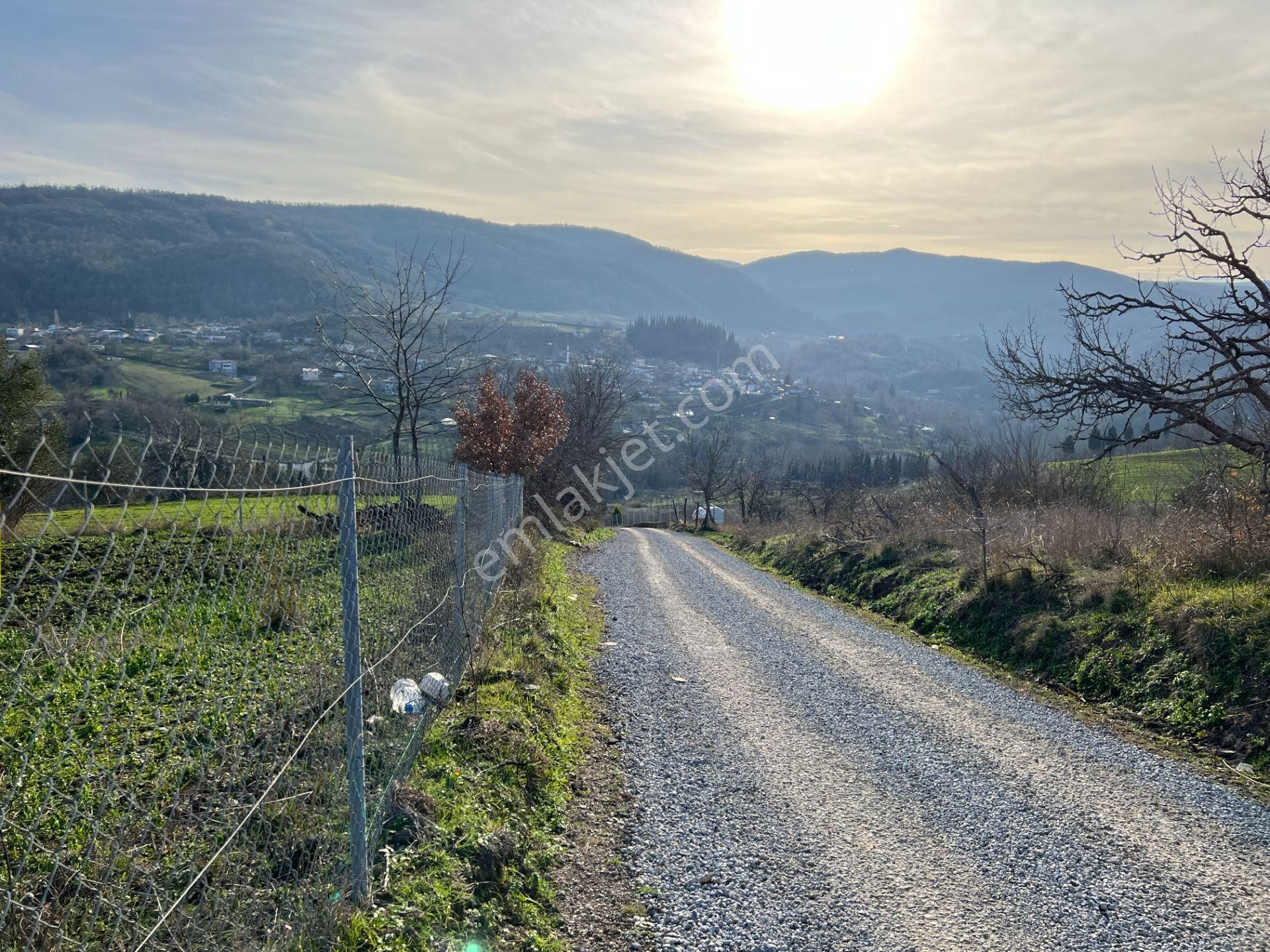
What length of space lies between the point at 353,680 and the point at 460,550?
383 cm

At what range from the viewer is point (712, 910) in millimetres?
4508

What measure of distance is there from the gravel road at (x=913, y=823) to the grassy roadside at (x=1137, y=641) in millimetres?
744

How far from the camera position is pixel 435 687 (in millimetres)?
6152

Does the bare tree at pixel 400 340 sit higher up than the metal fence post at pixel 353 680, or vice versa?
the bare tree at pixel 400 340

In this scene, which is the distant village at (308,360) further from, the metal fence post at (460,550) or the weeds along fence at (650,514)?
the metal fence post at (460,550)

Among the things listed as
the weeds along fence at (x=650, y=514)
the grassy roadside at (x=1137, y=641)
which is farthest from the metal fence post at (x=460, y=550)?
the weeds along fence at (x=650, y=514)

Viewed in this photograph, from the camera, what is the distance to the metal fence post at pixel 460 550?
293 inches

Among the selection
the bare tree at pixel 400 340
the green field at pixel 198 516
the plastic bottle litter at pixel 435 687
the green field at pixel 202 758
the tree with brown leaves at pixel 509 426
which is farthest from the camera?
the tree with brown leaves at pixel 509 426

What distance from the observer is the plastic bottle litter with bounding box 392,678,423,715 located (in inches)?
201

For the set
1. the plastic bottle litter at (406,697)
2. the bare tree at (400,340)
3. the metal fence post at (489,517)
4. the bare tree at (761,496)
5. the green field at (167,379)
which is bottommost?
the bare tree at (761,496)

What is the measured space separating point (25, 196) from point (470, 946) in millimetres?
179392

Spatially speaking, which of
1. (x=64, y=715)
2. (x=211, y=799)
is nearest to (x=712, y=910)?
(x=211, y=799)

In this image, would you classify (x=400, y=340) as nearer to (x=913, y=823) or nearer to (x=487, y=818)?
(x=487, y=818)

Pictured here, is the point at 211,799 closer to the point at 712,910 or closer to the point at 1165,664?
the point at 712,910
